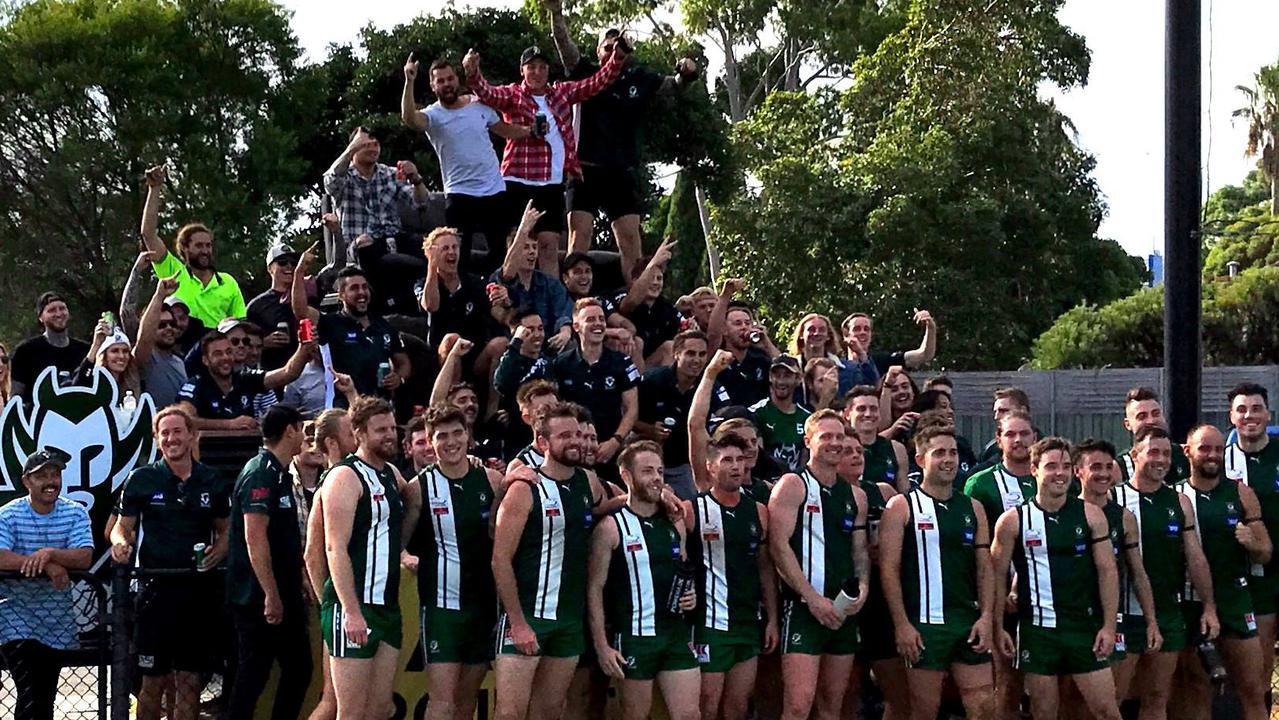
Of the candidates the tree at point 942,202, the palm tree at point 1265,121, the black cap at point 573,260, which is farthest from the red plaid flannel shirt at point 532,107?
the palm tree at point 1265,121

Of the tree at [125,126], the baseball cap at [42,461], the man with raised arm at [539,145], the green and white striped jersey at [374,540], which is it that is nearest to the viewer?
the green and white striped jersey at [374,540]

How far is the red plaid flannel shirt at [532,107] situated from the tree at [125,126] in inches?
581

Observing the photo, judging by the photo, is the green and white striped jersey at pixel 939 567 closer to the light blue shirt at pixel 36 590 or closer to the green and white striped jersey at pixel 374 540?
the green and white striped jersey at pixel 374 540

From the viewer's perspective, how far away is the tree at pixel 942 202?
28.2m

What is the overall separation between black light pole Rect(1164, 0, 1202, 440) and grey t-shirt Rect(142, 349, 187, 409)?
621 centimetres

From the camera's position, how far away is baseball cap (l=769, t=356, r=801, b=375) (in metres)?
11.7

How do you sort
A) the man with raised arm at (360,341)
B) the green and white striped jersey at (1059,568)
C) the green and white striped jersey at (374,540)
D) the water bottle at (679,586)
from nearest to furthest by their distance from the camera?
1. the green and white striped jersey at (374,540)
2. the water bottle at (679,586)
3. the green and white striped jersey at (1059,568)
4. the man with raised arm at (360,341)

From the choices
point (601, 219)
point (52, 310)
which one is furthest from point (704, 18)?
point (52, 310)

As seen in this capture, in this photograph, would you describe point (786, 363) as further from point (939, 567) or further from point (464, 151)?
point (464, 151)

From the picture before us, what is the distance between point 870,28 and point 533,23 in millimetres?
10701

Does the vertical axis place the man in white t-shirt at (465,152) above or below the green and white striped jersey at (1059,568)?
above

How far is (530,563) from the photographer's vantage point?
9664 mm

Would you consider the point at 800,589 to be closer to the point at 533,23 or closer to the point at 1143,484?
the point at 1143,484

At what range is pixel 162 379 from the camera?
40.0ft
